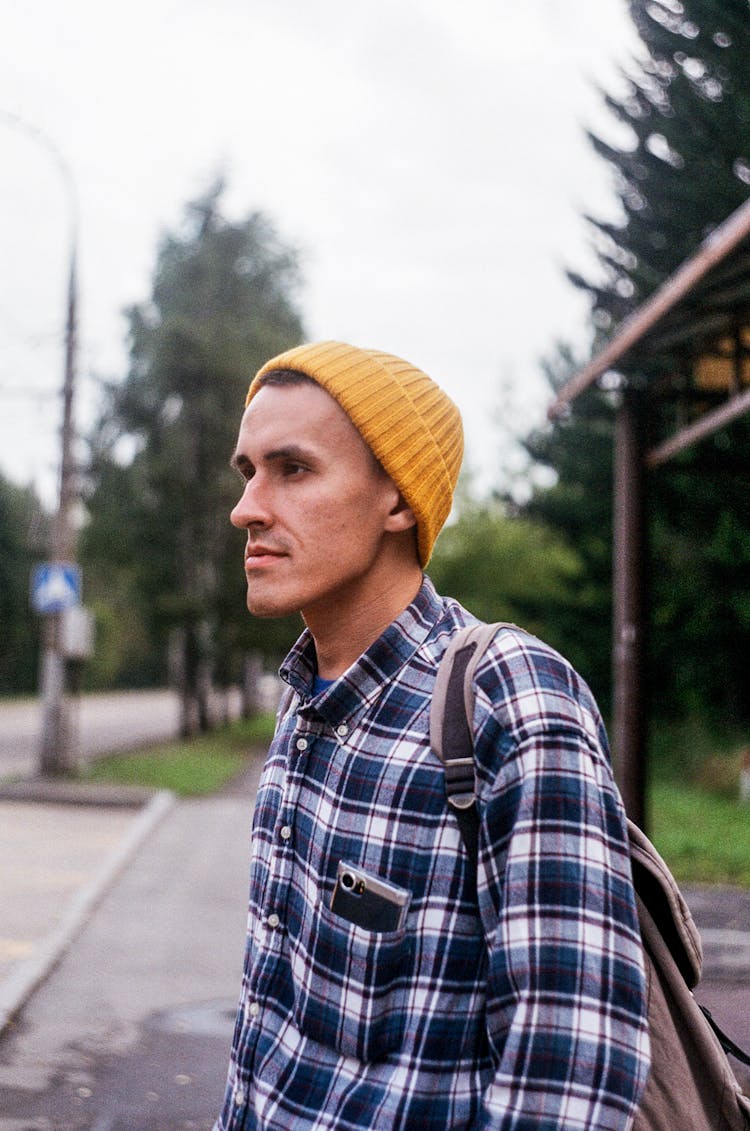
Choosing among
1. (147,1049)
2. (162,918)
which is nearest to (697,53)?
(162,918)

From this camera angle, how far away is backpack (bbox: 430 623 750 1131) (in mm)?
1347

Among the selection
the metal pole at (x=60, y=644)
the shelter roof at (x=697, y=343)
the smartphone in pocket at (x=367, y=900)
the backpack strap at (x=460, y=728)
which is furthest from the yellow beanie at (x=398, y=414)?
the metal pole at (x=60, y=644)

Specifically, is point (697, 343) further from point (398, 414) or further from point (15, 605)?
point (15, 605)

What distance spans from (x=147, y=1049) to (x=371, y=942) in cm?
450

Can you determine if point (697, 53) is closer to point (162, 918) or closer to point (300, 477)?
point (162, 918)

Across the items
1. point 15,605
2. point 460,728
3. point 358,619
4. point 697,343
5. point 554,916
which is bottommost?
point 15,605

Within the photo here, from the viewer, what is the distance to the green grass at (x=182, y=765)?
16.7m

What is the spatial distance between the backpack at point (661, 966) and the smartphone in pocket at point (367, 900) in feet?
0.35

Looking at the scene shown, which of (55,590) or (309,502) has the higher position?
(309,502)

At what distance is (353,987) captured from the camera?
1442 mm

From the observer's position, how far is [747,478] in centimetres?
1179

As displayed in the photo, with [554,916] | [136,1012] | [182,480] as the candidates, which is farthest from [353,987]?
[182,480]

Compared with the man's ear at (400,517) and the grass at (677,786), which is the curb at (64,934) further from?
the man's ear at (400,517)

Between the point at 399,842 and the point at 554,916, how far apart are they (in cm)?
22
